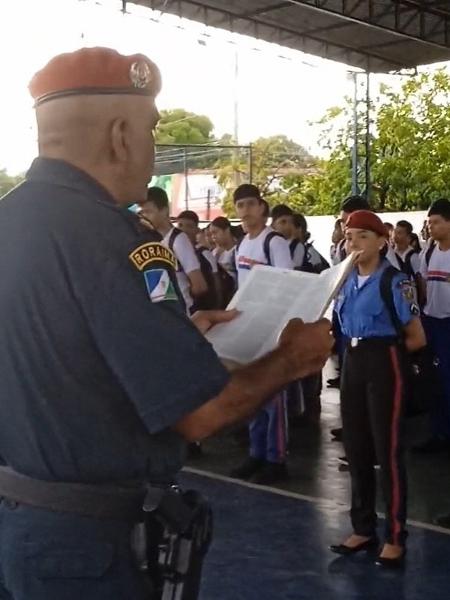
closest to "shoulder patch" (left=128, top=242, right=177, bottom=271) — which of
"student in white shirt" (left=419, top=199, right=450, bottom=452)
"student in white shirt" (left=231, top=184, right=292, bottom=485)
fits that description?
"student in white shirt" (left=231, top=184, right=292, bottom=485)

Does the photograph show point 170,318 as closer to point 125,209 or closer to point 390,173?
point 125,209

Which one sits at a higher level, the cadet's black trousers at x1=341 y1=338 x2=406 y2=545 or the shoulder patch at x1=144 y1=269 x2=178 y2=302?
the shoulder patch at x1=144 y1=269 x2=178 y2=302

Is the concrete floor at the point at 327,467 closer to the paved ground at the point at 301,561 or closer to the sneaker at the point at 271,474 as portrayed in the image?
the sneaker at the point at 271,474

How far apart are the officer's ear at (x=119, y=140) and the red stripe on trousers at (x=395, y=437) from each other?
2.82m

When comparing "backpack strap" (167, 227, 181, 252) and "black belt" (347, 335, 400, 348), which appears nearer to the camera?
"black belt" (347, 335, 400, 348)

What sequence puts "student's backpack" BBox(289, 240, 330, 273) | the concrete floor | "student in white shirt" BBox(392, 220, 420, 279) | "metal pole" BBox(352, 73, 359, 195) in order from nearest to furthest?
the concrete floor, "student's backpack" BBox(289, 240, 330, 273), "student in white shirt" BBox(392, 220, 420, 279), "metal pole" BBox(352, 73, 359, 195)

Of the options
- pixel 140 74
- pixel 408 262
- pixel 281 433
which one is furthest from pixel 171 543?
pixel 408 262

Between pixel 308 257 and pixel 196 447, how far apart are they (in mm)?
2438

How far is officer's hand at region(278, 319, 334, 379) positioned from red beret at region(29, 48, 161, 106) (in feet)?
1.78

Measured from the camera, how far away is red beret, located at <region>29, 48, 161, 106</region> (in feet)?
5.74

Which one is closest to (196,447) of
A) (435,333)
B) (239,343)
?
(435,333)

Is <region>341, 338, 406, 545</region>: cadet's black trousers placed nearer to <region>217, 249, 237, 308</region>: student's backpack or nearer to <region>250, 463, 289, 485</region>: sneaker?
<region>250, 463, 289, 485</region>: sneaker

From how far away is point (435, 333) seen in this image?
22.7 ft

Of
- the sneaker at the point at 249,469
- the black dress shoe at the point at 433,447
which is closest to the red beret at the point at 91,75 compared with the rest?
the sneaker at the point at 249,469
